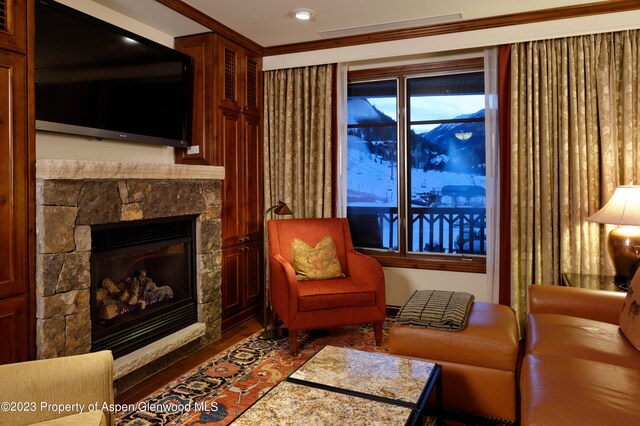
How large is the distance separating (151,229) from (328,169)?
5.70 ft

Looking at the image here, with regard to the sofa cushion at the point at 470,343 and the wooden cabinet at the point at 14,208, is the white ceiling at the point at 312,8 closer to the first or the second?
the wooden cabinet at the point at 14,208

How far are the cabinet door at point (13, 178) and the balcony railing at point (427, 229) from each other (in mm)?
2829

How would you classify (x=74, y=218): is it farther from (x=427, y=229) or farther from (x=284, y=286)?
(x=427, y=229)

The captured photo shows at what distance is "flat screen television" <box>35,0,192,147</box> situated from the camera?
249 centimetres

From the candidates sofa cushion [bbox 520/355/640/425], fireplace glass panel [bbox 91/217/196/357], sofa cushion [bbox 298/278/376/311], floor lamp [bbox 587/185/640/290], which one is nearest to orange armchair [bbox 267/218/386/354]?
sofa cushion [bbox 298/278/376/311]

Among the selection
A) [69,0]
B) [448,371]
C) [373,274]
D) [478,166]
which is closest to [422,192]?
[478,166]

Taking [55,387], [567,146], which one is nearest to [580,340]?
[567,146]

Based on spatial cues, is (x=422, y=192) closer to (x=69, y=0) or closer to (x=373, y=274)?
(x=373, y=274)

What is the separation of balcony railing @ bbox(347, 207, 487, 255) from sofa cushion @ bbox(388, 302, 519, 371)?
5.38ft

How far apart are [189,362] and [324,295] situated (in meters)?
1.05

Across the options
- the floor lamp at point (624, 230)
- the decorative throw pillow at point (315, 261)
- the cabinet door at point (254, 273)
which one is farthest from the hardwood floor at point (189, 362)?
the floor lamp at point (624, 230)

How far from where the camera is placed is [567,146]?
3393 millimetres

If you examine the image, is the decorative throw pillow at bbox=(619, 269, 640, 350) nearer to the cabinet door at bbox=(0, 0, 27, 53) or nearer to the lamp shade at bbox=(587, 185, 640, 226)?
the lamp shade at bbox=(587, 185, 640, 226)

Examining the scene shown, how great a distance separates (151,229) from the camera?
306 cm
